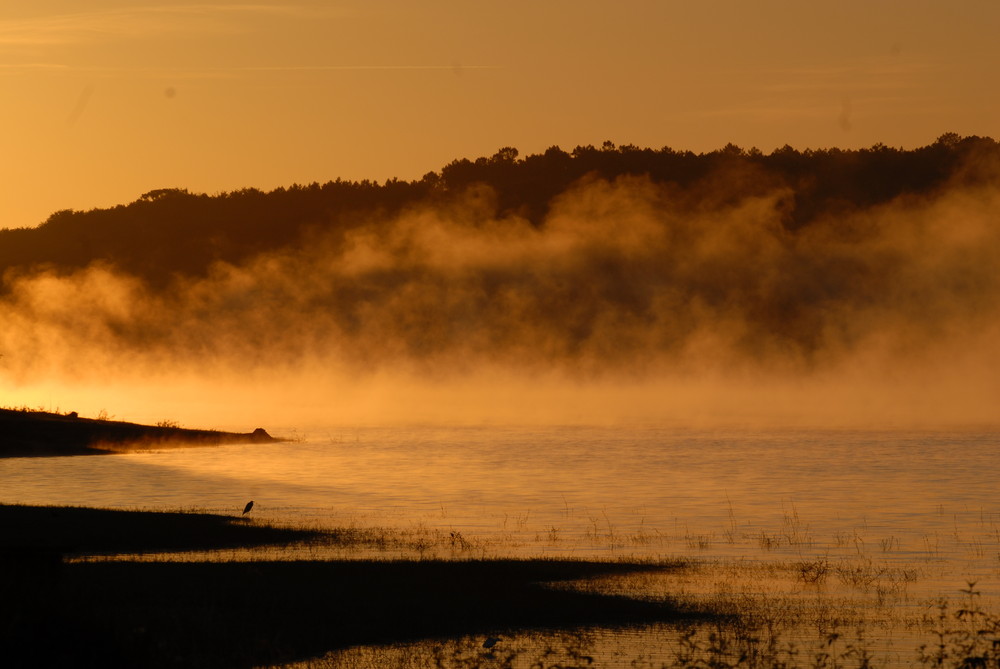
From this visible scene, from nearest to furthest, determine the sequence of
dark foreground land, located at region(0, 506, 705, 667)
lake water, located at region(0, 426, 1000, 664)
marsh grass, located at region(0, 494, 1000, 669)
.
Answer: dark foreground land, located at region(0, 506, 705, 667), marsh grass, located at region(0, 494, 1000, 669), lake water, located at region(0, 426, 1000, 664)

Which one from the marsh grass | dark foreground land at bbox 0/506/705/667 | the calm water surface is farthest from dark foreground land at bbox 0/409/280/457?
dark foreground land at bbox 0/506/705/667

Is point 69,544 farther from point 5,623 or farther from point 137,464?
point 137,464

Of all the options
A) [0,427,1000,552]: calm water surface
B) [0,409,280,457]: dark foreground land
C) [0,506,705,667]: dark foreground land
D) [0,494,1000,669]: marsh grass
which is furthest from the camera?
[0,409,280,457]: dark foreground land

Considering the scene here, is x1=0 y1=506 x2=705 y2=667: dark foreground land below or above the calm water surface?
below

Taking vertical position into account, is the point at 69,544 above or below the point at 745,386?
below

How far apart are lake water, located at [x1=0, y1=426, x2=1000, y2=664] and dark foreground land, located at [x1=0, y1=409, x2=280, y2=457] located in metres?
2.27

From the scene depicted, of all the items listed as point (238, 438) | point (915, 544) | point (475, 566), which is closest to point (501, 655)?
point (475, 566)

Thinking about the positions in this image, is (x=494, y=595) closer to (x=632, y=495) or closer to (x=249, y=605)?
(x=249, y=605)

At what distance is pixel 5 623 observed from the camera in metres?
21.5

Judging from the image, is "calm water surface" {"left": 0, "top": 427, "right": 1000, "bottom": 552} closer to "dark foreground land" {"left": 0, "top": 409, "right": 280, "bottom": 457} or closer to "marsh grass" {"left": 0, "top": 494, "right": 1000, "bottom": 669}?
"dark foreground land" {"left": 0, "top": 409, "right": 280, "bottom": 457}

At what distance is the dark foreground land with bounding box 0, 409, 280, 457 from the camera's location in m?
70.4

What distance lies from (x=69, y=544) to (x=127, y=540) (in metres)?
1.75

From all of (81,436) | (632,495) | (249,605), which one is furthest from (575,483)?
(249,605)

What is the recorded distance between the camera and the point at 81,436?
7469cm
